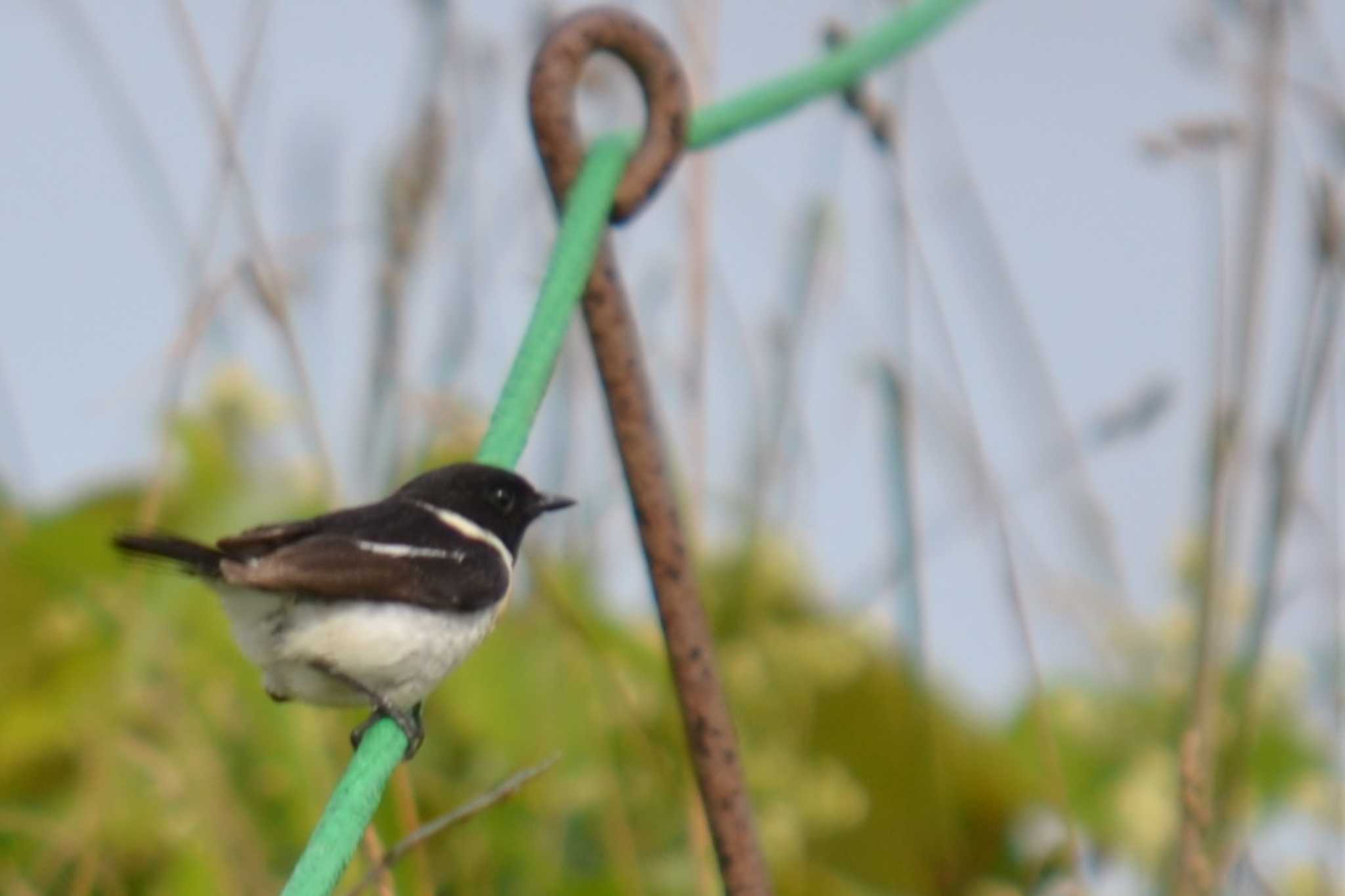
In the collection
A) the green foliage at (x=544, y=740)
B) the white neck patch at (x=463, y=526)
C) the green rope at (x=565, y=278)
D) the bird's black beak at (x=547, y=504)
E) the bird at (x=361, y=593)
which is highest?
the green rope at (x=565, y=278)

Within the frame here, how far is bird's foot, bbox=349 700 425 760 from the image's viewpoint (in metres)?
1.61

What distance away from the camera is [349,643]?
2027 millimetres

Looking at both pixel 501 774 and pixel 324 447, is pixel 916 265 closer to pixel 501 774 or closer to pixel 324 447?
pixel 324 447

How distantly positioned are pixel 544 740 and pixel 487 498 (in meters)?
0.66

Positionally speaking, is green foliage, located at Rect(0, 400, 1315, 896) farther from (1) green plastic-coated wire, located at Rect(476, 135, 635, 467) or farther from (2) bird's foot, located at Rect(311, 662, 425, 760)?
(1) green plastic-coated wire, located at Rect(476, 135, 635, 467)

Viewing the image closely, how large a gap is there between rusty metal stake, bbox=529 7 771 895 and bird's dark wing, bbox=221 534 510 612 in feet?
1.64

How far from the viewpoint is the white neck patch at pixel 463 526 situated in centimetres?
216

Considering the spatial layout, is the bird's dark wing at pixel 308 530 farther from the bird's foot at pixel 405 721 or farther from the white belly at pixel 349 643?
the bird's foot at pixel 405 721

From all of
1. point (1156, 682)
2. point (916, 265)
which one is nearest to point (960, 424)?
point (916, 265)

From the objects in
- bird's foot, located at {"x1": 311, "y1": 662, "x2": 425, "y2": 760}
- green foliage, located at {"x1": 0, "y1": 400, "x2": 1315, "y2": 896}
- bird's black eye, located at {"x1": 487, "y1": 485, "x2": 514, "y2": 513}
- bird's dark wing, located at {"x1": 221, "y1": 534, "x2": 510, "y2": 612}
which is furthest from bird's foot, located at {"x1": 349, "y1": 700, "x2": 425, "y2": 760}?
green foliage, located at {"x1": 0, "y1": 400, "x2": 1315, "y2": 896}

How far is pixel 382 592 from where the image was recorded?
2.06 meters

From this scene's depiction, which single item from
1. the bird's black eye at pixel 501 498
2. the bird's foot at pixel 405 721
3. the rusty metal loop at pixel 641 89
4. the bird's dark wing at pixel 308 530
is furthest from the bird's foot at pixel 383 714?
the rusty metal loop at pixel 641 89

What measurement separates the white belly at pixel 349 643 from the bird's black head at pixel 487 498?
14 centimetres

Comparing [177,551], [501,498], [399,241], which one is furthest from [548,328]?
[399,241]
